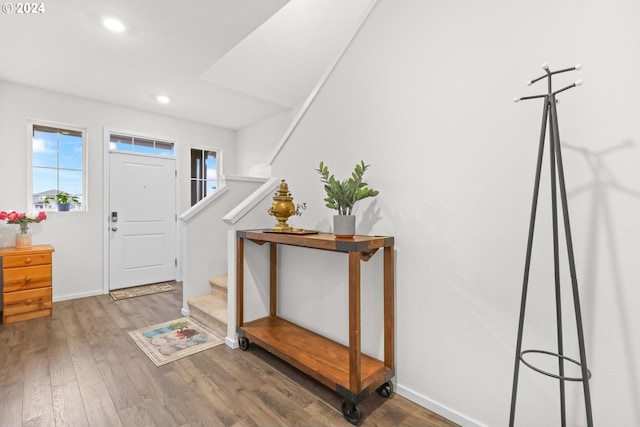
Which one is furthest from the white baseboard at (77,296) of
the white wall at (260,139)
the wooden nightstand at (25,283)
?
the white wall at (260,139)

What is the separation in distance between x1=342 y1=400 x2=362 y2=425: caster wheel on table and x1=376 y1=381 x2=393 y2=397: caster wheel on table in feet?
0.89

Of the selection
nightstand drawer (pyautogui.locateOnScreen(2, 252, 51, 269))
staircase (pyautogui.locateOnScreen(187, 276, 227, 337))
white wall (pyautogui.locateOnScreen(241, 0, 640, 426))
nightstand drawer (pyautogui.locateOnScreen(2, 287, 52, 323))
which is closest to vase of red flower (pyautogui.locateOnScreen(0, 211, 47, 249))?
nightstand drawer (pyautogui.locateOnScreen(2, 252, 51, 269))

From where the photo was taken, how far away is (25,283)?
124 inches

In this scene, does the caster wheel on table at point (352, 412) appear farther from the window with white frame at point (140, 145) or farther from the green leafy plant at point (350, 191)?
the window with white frame at point (140, 145)

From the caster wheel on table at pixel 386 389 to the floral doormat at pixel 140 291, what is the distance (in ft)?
11.3

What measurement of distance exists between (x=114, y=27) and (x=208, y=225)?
6.55 ft

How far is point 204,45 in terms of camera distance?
2732 millimetres

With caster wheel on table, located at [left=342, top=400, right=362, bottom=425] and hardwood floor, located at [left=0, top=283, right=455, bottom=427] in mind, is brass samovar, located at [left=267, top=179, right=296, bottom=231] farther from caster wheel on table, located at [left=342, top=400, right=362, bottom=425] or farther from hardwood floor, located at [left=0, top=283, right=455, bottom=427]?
caster wheel on table, located at [left=342, top=400, right=362, bottom=425]

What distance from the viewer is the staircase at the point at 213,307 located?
2.82 m

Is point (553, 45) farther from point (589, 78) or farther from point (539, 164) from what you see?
point (539, 164)

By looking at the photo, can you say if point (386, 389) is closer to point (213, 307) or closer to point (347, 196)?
point (347, 196)

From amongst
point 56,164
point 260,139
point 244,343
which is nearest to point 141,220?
point 56,164

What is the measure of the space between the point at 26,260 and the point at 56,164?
1.32m

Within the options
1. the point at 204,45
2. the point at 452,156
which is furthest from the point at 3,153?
the point at 452,156
